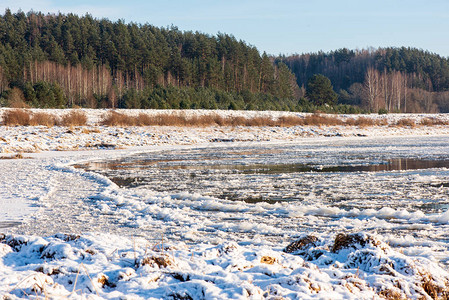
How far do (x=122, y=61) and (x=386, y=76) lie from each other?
56475 mm

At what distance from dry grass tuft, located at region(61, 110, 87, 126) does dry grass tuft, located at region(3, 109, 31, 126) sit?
2.12 meters

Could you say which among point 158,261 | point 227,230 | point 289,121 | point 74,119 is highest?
point 74,119

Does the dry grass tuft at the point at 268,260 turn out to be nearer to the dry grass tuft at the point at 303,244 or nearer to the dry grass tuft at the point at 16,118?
the dry grass tuft at the point at 303,244

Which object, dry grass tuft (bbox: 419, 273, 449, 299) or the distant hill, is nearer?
dry grass tuft (bbox: 419, 273, 449, 299)

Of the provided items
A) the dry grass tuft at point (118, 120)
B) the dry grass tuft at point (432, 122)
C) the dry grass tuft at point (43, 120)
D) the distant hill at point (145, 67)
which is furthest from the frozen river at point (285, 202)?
the distant hill at point (145, 67)

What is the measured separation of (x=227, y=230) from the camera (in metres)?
5.77

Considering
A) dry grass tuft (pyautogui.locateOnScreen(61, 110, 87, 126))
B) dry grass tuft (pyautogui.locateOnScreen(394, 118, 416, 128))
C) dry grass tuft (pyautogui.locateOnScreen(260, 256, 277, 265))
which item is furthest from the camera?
dry grass tuft (pyautogui.locateOnScreen(394, 118, 416, 128))

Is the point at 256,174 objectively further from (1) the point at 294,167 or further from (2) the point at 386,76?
(2) the point at 386,76

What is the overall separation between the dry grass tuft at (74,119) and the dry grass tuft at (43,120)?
0.58 meters

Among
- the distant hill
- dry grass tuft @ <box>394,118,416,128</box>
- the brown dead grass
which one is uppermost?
the distant hill

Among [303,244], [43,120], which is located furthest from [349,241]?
[43,120]

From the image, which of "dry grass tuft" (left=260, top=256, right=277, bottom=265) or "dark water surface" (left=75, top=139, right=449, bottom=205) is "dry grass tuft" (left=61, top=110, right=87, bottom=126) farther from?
"dry grass tuft" (left=260, top=256, right=277, bottom=265)

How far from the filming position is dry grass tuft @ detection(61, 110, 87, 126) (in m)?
28.2

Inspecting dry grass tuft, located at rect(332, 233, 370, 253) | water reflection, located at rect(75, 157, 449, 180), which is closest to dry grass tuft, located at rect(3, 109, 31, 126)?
water reflection, located at rect(75, 157, 449, 180)
